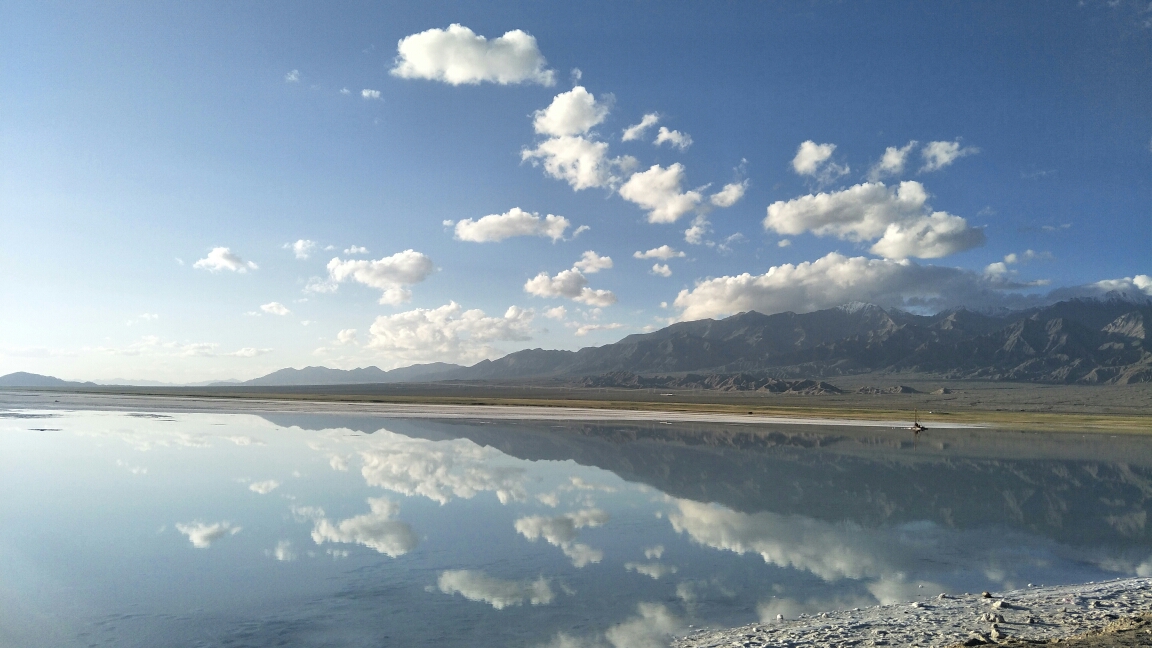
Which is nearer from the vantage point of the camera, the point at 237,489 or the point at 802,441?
the point at 237,489

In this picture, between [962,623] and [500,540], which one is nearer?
[962,623]

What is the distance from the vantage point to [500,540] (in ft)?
48.6

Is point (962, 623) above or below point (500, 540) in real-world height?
below

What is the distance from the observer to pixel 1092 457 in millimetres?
36438

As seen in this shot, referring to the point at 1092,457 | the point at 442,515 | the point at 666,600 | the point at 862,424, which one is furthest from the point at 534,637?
the point at 862,424

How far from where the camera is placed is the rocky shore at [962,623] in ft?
29.6

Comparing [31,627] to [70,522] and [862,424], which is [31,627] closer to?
[70,522]

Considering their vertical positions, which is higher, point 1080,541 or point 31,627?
point 31,627

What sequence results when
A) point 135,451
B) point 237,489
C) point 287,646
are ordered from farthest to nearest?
point 135,451 → point 237,489 → point 287,646

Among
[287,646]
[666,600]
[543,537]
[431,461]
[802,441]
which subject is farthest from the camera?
[802,441]

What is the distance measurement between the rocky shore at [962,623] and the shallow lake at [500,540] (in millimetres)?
635

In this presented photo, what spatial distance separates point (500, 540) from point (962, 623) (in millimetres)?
9166

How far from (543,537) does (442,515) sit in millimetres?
3480

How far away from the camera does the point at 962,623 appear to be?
32.4ft
